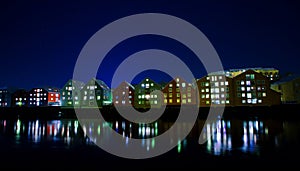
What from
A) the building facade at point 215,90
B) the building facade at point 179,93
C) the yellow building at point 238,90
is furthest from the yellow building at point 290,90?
the building facade at point 179,93

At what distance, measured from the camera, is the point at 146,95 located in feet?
211

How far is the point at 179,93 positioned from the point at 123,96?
16884 mm

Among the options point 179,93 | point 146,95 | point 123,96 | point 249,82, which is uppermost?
point 249,82

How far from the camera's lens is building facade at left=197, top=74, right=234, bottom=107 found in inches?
2271

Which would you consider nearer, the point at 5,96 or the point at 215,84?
the point at 215,84

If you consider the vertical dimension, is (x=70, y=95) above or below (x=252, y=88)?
below

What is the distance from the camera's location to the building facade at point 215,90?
57678mm

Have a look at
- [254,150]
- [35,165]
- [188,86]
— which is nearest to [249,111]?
[188,86]

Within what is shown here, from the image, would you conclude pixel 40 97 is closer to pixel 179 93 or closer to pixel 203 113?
pixel 179 93

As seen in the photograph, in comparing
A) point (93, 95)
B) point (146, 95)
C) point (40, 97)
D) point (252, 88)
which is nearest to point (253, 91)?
point (252, 88)

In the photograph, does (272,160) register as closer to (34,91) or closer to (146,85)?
(146,85)

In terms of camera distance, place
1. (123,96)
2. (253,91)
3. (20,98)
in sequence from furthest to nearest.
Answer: (20,98), (123,96), (253,91)

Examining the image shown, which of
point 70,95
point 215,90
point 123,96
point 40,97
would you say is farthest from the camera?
point 40,97

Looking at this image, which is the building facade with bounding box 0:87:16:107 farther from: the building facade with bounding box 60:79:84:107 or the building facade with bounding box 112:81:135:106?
the building facade with bounding box 112:81:135:106
